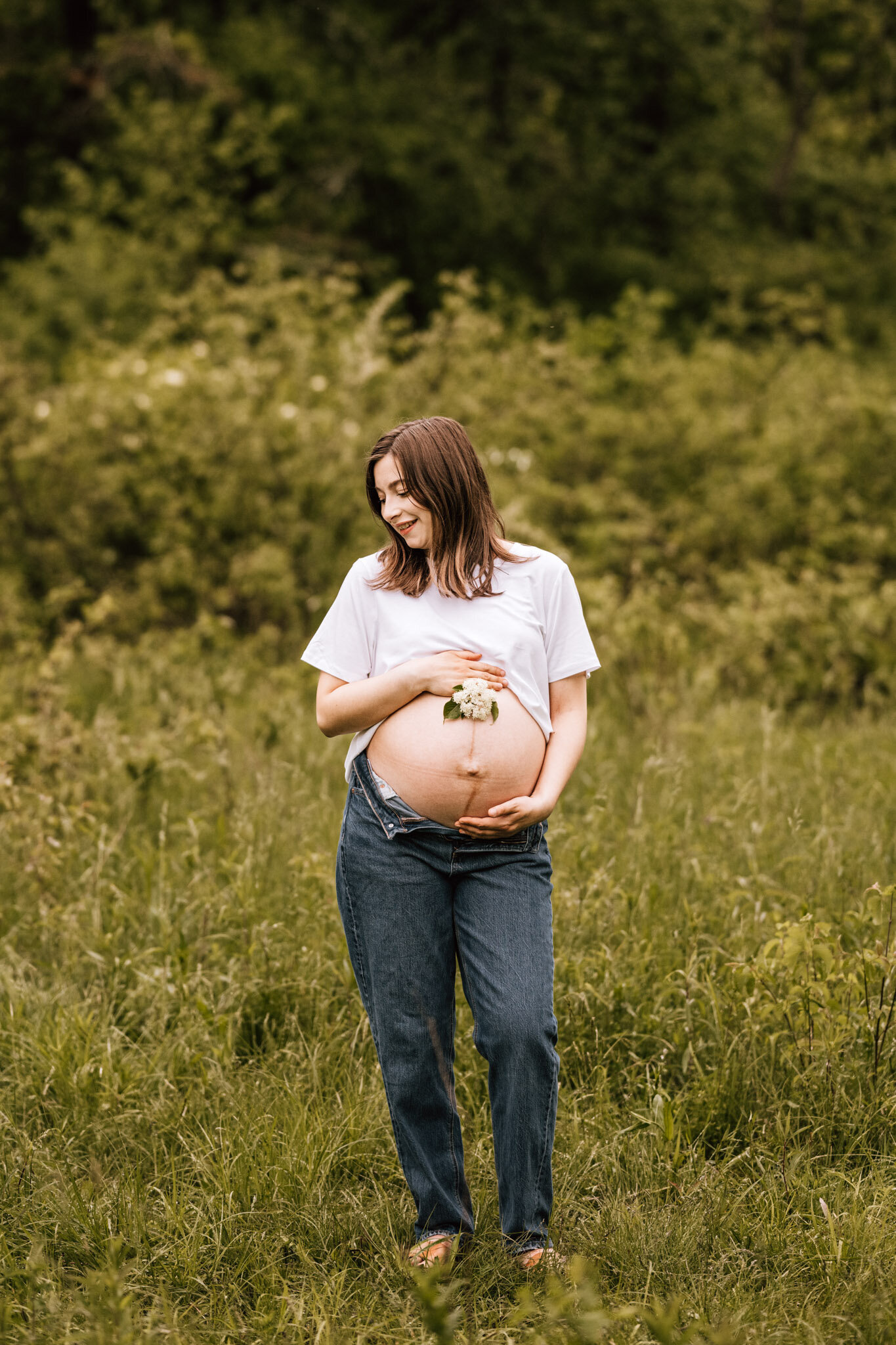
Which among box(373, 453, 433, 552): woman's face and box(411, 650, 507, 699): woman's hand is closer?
box(411, 650, 507, 699): woman's hand

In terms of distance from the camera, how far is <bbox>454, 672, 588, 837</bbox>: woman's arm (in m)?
2.28

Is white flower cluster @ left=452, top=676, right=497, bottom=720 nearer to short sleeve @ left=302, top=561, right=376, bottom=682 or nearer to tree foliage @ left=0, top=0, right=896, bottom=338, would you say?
short sleeve @ left=302, top=561, right=376, bottom=682

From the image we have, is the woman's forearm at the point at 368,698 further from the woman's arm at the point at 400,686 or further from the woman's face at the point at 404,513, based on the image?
the woman's face at the point at 404,513

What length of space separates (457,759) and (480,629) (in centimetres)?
28

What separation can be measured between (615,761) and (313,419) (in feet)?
10.9

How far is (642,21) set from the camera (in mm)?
17094

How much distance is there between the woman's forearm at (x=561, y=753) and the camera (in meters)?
2.35

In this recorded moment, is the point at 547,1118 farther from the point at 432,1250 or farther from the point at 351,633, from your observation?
the point at 351,633

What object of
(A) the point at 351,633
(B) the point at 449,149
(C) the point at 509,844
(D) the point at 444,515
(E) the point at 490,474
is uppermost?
(B) the point at 449,149

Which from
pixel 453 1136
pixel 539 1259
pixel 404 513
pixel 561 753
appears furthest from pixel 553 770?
pixel 539 1259

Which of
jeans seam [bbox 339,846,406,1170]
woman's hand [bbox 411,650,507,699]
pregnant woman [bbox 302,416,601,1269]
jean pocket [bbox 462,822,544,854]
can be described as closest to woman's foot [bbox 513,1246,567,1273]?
pregnant woman [bbox 302,416,601,1269]

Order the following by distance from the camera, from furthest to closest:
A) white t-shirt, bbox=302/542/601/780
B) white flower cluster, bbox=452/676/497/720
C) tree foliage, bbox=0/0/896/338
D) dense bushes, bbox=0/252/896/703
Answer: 1. tree foliage, bbox=0/0/896/338
2. dense bushes, bbox=0/252/896/703
3. white t-shirt, bbox=302/542/601/780
4. white flower cluster, bbox=452/676/497/720

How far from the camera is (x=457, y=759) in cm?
230

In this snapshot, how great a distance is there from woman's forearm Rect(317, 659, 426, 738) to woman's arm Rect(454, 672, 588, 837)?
0.27 metres
